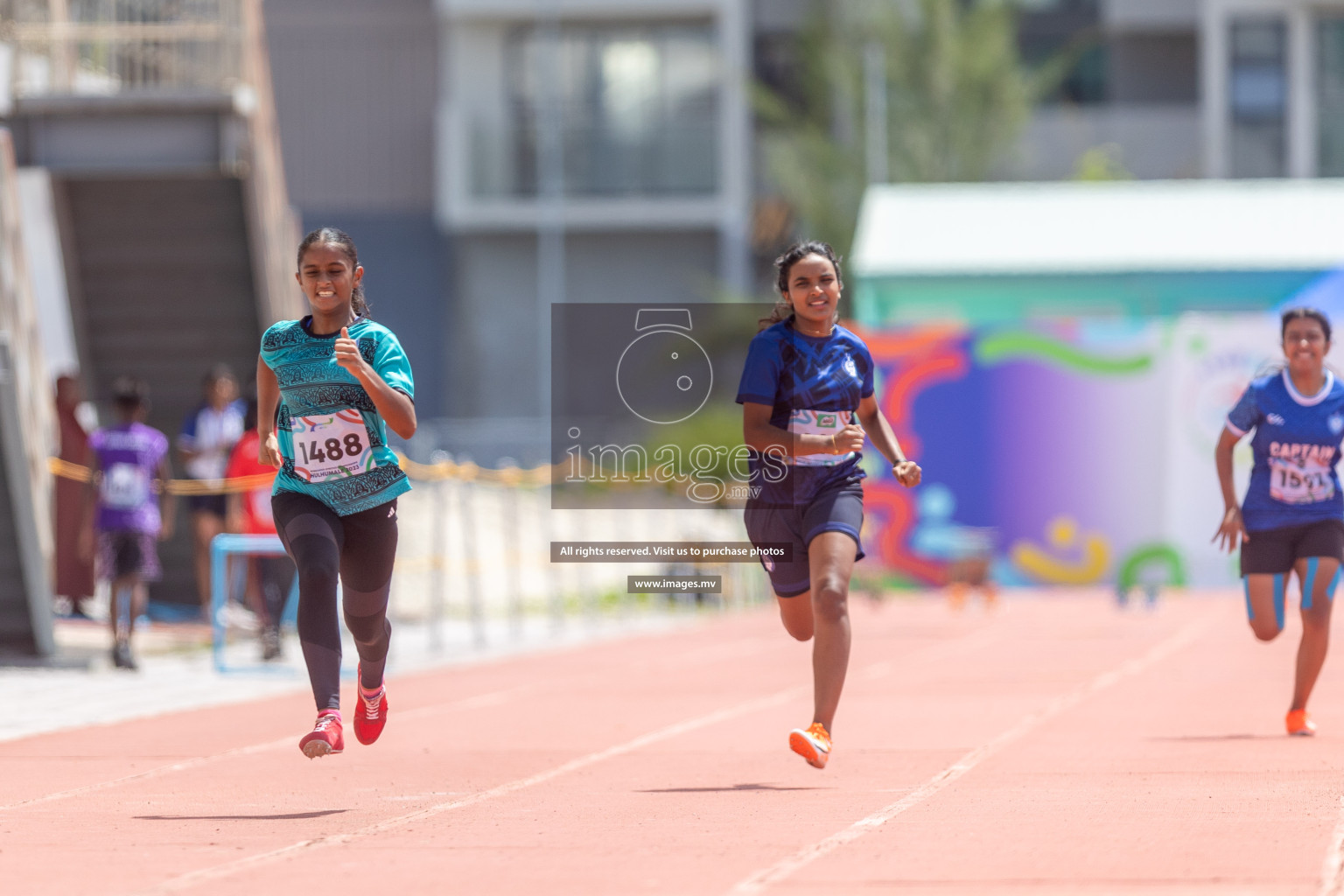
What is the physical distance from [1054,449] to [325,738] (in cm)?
1688

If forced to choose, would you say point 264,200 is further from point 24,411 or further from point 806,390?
point 806,390

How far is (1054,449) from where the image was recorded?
78.3 ft

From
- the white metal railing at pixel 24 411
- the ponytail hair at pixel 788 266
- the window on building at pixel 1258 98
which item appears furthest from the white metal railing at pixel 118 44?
the window on building at pixel 1258 98

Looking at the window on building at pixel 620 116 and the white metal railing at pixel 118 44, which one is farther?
the window on building at pixel 620 116

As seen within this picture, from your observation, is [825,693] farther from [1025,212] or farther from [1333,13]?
[1333,13]

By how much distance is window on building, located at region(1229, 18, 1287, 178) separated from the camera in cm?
4322

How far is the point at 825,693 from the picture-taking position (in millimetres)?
8539

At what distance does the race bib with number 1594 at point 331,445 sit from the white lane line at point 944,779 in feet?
7.24

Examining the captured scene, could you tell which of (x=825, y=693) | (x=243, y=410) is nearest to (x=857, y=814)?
(x=825, y=693)

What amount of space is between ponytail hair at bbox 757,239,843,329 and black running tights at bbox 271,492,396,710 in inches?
66.2

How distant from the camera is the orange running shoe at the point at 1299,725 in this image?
10.0 meters

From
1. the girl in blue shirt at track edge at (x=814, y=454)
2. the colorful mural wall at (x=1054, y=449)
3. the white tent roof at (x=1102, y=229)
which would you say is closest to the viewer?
the girl in blue shirt at track edge at (x=814, y=454)

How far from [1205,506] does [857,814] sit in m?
16.4

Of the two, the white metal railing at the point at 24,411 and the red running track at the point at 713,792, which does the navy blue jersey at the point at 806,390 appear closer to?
the red running track at the point at 713,792
